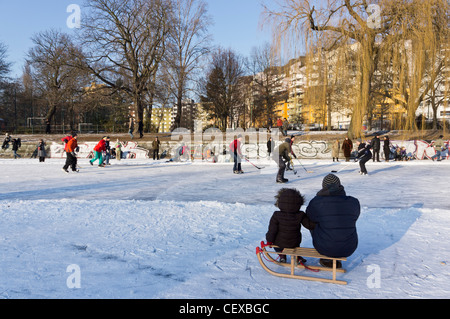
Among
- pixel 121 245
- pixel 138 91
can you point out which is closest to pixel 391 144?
pixel 138 91

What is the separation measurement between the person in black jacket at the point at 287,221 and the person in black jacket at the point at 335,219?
0.22 meters

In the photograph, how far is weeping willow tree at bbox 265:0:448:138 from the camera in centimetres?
1180

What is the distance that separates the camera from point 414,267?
11.8 ft

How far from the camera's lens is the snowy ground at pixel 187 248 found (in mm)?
3107

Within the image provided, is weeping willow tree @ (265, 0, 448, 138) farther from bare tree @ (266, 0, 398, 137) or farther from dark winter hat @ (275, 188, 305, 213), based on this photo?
dark winter hat @ (275, 188, 305, 213)

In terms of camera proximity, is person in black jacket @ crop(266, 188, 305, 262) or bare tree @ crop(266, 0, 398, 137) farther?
bare tree @ crop(266, 0, 398, 137)

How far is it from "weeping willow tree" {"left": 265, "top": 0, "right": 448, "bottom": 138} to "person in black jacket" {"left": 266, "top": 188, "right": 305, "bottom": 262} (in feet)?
35.7

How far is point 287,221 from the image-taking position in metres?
3.51

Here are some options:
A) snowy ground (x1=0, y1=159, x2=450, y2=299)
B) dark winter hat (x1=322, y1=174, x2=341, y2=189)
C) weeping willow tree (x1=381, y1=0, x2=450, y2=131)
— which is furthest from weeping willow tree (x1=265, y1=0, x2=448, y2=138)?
dark winter hat (x1=322, y1=174, x2=341, y2=189)

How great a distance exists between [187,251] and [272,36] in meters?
11.7

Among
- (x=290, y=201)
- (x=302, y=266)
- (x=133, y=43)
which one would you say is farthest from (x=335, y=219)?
(x=133, y=43)

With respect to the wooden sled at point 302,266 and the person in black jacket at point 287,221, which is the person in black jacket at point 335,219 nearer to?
the wooden sled at point 302,266

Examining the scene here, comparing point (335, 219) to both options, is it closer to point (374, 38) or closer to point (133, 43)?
point (374, 38)
